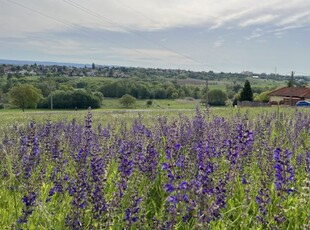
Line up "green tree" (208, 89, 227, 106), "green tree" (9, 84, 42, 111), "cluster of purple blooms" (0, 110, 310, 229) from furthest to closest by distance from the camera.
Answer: "green tree" (208, 89, 227, 106) → "green tree" (9, 84, 42, 111) → "cluster of purple blooms" (0, 110, 310, 229)

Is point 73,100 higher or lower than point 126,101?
higher

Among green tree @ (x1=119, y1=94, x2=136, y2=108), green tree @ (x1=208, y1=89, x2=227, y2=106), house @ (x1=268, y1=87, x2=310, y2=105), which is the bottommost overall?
green tree @ (x1=119, y1=94, x2=136, y2=108)

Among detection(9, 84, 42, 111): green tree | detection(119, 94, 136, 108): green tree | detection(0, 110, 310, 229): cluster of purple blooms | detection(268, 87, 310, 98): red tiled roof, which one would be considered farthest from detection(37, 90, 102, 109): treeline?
detection(0, 110, 310, 229): cluster of purple blooms

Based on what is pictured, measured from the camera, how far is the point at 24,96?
78.2m

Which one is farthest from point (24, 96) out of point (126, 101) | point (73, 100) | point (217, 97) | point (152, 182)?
point (152, 182)

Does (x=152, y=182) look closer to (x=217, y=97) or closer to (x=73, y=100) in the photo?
(x=73, y=100)

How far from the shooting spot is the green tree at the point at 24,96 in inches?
3078

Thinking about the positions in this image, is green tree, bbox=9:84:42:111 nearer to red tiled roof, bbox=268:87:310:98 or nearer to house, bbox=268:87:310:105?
house, bbox=268:87:310:105

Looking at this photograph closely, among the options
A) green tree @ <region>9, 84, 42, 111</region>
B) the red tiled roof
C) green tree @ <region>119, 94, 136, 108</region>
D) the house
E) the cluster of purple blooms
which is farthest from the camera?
green tree @ <region>119, 94, 136, 108</region>

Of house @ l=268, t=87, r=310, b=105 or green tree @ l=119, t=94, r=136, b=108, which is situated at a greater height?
house @ l=268, t=87, r=310, b=105

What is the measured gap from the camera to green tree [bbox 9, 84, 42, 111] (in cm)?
7819

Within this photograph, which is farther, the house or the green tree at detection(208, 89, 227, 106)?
the green tree at detection(208, 89, 227, 106)

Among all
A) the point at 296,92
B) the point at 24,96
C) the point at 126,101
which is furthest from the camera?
the point at 126,101

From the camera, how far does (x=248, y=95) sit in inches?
2904
